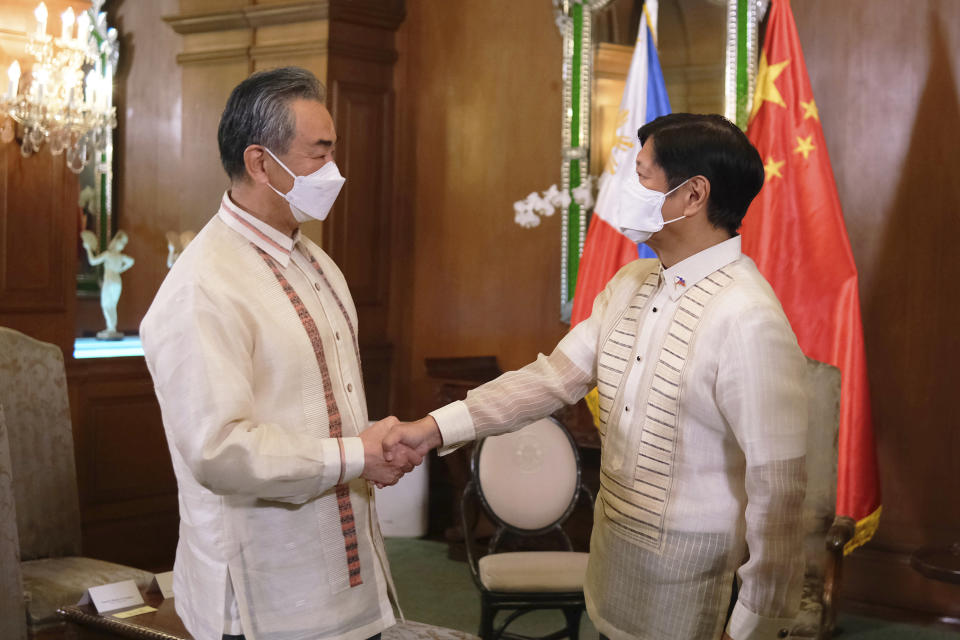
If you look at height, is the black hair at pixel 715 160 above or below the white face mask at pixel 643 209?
above

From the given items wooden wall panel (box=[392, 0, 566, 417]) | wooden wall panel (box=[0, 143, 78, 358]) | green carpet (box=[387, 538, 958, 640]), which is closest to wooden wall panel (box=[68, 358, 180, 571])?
wooden wall panel (box=[0, 143, 78, 358])

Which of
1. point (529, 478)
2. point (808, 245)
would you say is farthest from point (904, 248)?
point (529, 478)

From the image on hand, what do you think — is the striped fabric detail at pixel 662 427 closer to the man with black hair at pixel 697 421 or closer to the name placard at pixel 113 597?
the man with black hair at pixel 697 421

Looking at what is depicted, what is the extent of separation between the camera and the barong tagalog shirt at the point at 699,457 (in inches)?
74.8

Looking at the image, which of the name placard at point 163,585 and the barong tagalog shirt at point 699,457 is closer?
the barong tagalog shirt at point 699,457

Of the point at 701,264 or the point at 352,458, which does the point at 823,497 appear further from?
the point at 352,458

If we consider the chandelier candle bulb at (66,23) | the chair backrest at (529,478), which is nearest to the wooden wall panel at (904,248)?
the chair backrest at (529,478)

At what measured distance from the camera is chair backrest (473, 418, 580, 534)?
12.2 ft

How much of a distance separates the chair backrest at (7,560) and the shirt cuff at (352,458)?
0.99m

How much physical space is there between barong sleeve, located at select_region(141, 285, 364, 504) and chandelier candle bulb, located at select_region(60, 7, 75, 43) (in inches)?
137

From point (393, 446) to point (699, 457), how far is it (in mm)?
624

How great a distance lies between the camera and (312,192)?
2.09 metres

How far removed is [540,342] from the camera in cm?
566

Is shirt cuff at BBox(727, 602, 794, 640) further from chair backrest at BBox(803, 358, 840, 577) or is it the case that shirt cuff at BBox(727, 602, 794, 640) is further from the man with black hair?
chair backrest at BBox(803, 358, 840, 577)
